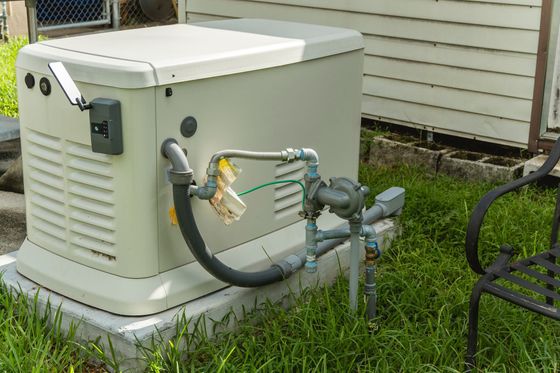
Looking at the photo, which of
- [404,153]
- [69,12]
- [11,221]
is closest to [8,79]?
[11,221]

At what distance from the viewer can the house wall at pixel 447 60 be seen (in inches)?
193

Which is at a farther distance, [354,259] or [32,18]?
[32,18]

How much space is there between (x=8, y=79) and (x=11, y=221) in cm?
295

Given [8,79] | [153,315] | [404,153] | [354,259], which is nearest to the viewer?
[153,315]

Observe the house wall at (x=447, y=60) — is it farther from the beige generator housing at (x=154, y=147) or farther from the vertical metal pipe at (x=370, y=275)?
the vertical metal pipe at (x=370, y=275)

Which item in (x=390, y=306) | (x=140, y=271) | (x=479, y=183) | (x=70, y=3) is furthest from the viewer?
(x=70, y=3)

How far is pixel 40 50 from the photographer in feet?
10.5

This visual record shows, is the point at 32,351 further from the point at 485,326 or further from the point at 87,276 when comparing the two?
A: the point at 485,326

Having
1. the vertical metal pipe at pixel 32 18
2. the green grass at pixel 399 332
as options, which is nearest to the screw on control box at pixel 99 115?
the green grass at pixel 399 332

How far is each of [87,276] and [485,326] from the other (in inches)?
57.6

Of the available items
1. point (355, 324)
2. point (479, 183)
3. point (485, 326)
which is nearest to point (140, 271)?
point (355, 324)

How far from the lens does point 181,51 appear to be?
3172 millimetres

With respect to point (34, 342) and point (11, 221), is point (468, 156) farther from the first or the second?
point (34, 342)

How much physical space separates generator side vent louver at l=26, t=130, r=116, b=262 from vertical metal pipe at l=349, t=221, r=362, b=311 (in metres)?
0.85
